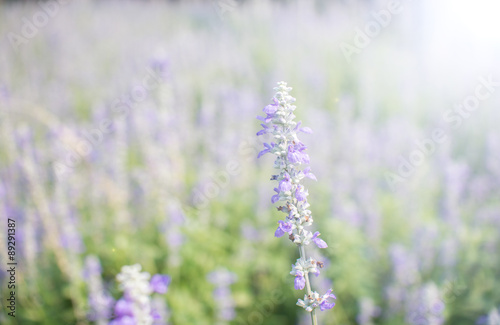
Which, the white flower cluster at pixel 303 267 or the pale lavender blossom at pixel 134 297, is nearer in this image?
the white flower cluster at pixel 303 267

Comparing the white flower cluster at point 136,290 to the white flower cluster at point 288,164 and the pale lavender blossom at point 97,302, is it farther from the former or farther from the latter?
the pale lavender blossom at point 97,302

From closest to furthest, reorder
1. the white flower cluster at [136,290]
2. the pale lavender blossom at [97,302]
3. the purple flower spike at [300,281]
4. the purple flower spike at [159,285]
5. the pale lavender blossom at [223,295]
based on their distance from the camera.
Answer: the purple flower spike at [300,281] < the white flower cluster at [136,290] < the purple flower spike at [159,285] < the pale lavender blossom at [97,302] < the pale lavender blossom at [223,295]

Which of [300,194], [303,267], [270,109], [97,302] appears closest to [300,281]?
[303,267]

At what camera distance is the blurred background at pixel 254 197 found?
13.3 feet

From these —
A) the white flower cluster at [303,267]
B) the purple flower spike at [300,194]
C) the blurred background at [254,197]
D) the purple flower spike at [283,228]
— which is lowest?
the white flower cluster at [303,267]

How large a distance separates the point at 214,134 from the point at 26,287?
3142mm

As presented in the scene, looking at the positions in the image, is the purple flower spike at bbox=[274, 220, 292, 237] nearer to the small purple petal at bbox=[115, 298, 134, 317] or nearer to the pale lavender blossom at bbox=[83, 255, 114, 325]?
the small purple petal at bbox=[115, 298, 134, 317]

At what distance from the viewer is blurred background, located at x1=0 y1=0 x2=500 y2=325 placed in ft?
13.3

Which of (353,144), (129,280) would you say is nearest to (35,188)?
(129,280)

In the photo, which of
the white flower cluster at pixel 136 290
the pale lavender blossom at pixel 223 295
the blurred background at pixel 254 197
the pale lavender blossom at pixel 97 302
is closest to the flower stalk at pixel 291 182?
the white flower cluster at pixel 136 290

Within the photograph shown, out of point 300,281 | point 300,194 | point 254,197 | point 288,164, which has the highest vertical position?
point 254,197

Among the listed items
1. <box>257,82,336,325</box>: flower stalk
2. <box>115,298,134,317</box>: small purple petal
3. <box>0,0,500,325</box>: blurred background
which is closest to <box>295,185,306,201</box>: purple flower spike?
<box>257,82,336,325</box>: flower stalk

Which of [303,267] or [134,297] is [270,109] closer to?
[303,267]

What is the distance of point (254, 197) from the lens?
5.51 m
